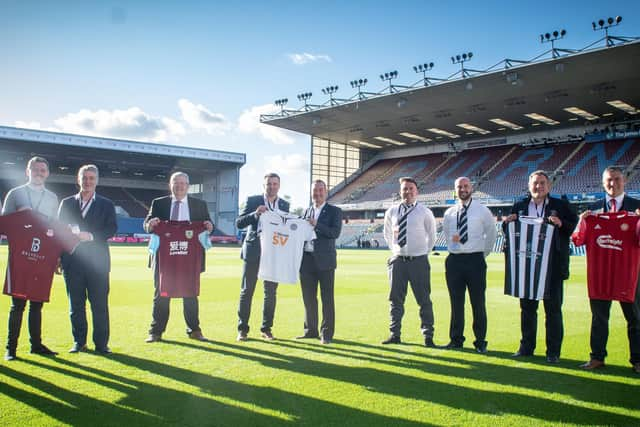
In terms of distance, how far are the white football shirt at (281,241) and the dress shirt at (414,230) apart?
0.93 m

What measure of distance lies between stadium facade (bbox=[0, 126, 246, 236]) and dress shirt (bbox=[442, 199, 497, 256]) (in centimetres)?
3871

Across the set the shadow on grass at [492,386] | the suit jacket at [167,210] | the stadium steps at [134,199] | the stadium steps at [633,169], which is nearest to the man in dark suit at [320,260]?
the shadow on grass at [492,386]

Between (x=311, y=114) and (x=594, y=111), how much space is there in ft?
64.1

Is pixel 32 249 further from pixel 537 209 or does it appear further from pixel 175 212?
pixel 537 209

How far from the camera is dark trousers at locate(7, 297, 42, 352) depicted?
4.84 m

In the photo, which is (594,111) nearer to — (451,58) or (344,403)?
(451,58)

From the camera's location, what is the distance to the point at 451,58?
3183 centimetres

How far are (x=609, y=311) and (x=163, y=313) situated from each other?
15.0ft

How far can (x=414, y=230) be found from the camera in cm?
604

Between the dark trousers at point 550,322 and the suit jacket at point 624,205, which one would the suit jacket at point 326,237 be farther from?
the suit jacket at point 624,205

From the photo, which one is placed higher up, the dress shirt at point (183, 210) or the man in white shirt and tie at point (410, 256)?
the dress shirt at point (183, 210)

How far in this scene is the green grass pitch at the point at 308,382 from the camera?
346 cm

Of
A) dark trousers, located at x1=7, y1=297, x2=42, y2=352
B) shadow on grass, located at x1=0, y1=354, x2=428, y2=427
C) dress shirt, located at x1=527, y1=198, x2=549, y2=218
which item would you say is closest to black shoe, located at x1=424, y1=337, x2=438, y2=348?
dress shirt, located at x1=527, y1=198, x2=549, y2=218

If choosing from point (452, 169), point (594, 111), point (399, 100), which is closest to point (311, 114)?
point (399, 100)
